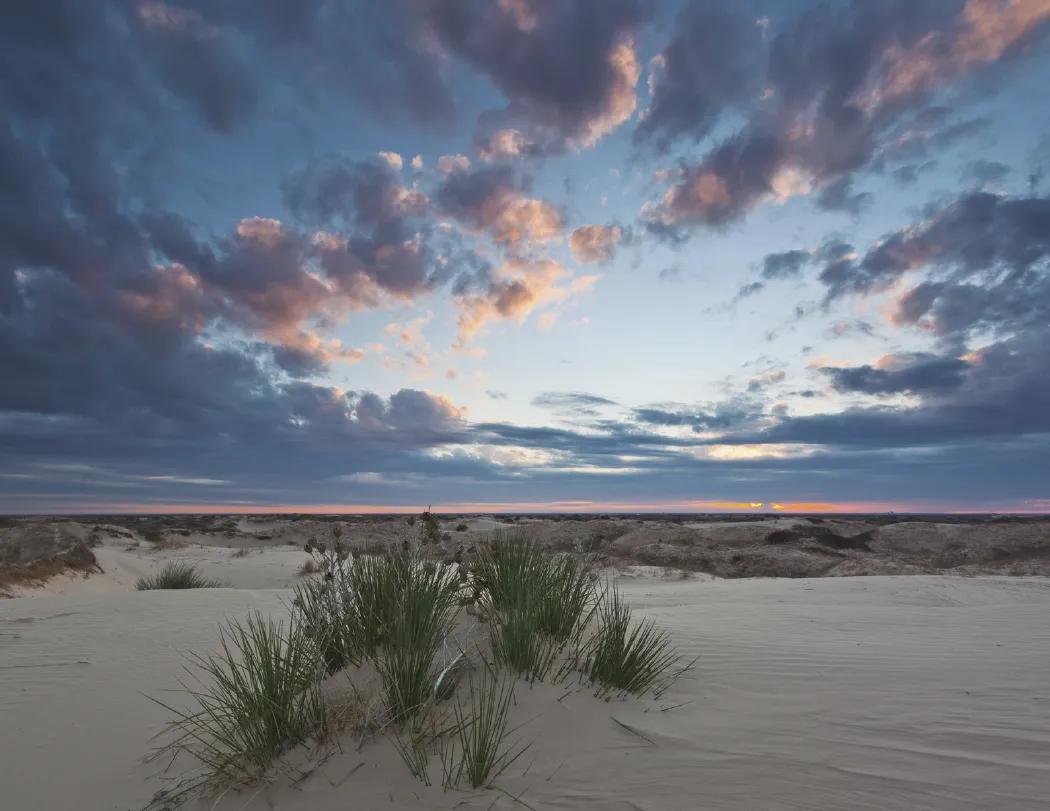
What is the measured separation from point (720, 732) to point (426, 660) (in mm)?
1658

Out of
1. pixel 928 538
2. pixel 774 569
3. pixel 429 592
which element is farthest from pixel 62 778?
pixel 928 538

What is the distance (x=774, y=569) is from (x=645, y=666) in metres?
16.0

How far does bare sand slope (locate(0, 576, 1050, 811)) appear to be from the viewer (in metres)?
2.60

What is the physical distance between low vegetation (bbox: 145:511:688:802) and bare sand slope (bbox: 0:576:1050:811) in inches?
6.8

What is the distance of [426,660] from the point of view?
3.19 metres

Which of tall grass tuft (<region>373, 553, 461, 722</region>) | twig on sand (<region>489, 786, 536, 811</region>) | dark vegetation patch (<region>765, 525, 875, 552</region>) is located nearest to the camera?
twig on sand (<region>489, 786, 536, 811</region>)

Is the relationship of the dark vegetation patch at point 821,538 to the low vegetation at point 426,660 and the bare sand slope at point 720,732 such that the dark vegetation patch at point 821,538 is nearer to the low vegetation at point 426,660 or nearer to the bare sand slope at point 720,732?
the bare sand slope at point 720,732

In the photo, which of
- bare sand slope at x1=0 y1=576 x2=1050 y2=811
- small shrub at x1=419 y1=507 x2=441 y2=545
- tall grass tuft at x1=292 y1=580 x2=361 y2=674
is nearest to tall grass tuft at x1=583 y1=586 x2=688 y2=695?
bare sand slope at x1=0 y1=576 x2=1050 y2=811

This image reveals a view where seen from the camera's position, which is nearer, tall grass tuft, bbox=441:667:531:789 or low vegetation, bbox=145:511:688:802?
tall grass tuft, bbox=441:667:531:789

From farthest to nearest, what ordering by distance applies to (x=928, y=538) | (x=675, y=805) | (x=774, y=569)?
(x=928, y=538) < (x=774, y=569) < (x=675, y=805)

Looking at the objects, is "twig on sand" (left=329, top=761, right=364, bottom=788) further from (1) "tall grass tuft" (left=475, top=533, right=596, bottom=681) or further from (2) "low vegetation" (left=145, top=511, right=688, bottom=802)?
(1) "tall grass tuft" (left=475, top=533, right=596, bottom=681)

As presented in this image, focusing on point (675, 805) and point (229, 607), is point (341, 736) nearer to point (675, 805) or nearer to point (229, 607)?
point (675, 805)

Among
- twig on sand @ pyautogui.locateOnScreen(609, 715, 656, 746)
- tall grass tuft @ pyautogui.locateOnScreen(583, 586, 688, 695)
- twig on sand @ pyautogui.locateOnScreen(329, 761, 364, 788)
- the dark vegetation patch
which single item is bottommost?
twig on sand @ pyautogui.locateOnScreen(329, 761, 364, 788)

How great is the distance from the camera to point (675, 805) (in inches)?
98.3
